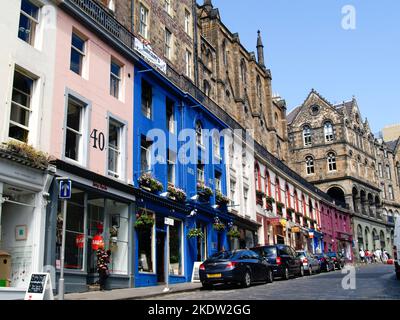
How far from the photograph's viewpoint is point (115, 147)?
19.4 m

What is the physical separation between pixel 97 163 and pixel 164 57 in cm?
1171

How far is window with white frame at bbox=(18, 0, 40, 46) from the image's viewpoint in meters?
15.3

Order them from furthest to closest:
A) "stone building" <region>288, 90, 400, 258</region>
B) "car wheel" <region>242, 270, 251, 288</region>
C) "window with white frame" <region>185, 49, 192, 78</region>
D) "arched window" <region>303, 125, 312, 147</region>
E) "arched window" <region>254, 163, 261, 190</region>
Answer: "arched window" <region>303, 125, 312, 147</region> → "stone building" <region>288, 90, 400, 258</region> → "arched window" <region>254, 163, 261, 190</region> → "window with white frame" <region>185, 49, 192, 78</region> → "car wheel" <region>242, 270, 251, 288</region>

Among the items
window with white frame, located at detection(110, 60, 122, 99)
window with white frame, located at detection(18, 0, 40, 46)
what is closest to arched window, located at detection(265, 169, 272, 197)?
window with white frame, located at detection(110, 60, 122, 99)

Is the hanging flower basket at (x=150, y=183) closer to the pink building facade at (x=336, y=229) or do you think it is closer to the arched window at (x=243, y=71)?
the arched window at (x=243, y=71)

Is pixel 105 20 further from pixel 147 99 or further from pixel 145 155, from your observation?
pixel 145 155

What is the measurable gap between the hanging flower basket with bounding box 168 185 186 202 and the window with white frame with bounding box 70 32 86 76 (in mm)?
7503

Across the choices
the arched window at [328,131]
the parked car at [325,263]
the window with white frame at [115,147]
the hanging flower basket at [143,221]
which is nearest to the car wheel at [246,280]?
the hanging flower basket at [143,221]

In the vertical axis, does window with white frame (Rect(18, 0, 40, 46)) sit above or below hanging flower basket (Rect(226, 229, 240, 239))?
above

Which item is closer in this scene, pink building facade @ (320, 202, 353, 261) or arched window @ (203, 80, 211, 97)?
arched window @ (203, 80, 211, 97)

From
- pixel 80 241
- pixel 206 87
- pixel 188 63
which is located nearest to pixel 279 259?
pixel 80 241

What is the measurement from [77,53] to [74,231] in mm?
6830

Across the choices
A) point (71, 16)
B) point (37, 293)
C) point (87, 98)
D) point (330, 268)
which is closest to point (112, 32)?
point (71, 16)

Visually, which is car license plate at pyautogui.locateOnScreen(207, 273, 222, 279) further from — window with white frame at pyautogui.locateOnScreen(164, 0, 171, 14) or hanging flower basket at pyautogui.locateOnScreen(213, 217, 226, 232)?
window with white frame at pyautogui.locateOnScreen(164, 0, 171, 14)
